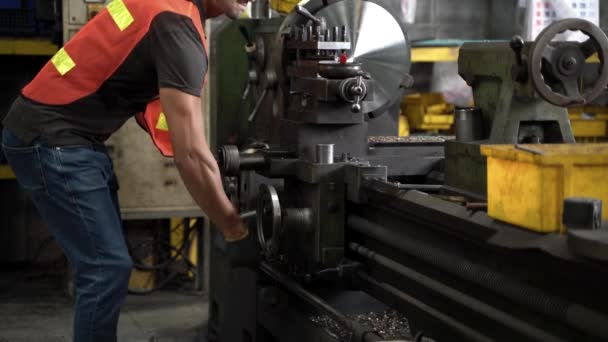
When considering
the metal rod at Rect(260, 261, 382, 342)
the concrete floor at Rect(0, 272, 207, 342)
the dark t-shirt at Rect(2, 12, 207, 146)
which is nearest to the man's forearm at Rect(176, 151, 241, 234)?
the dark t-shirt at Rect(2, 12, 207, 146)

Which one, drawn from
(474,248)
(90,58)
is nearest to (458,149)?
(474,248)

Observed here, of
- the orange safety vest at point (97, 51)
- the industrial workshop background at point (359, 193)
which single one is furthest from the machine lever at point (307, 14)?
the orange safety vest at point (97, 51)

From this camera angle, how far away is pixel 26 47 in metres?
3.59

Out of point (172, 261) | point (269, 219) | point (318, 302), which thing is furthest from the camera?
point (172, 261)

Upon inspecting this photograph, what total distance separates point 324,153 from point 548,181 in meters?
0.76

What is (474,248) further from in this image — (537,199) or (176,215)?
(176,215)

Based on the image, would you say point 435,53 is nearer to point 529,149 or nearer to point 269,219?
point 269,219

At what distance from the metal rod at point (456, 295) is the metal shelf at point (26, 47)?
2011 mm

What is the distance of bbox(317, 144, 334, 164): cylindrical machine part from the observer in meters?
2.03

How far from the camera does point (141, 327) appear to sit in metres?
3.10

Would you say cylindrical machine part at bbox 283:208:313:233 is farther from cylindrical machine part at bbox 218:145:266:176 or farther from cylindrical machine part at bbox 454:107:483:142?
cylindrical machine part at bbox 454:107:483:142

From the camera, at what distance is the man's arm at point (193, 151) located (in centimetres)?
187

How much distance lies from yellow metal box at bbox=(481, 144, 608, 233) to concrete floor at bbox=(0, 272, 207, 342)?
179cm

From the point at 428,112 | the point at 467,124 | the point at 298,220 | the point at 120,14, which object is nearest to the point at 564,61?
the point at 467,124
